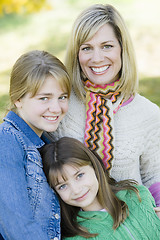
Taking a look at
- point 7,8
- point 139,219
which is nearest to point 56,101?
point 139,219

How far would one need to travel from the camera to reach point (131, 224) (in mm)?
2367

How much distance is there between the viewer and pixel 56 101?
2.38 m

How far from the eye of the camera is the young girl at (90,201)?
2.33 meters

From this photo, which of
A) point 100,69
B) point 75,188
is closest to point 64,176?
point 75,188

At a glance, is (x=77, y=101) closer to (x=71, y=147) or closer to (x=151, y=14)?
(x=71, y=147)

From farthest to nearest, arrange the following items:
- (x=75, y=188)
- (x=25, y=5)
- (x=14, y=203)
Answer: (x=25, y=5)
(x=75, y=188)
(x=14, y=203)

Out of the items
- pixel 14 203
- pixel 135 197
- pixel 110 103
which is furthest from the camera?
pixel 110 103

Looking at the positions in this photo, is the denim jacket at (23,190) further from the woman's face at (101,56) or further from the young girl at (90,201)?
the woman's face at (101,56)

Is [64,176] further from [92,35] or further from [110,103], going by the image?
[92,35]

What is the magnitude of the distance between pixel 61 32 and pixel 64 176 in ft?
28.5

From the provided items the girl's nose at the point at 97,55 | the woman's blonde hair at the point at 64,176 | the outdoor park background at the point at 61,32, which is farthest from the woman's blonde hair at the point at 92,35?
the outdoor park background at the point at 61,32

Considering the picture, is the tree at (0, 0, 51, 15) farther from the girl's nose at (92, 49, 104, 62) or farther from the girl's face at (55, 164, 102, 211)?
the girl's face at (55, 164, 102, 211)

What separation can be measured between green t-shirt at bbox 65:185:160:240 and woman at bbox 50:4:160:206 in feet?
1.18

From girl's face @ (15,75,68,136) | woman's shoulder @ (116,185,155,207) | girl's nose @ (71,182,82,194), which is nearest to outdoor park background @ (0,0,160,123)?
woman's shoulder @ (116,185,155,207)
